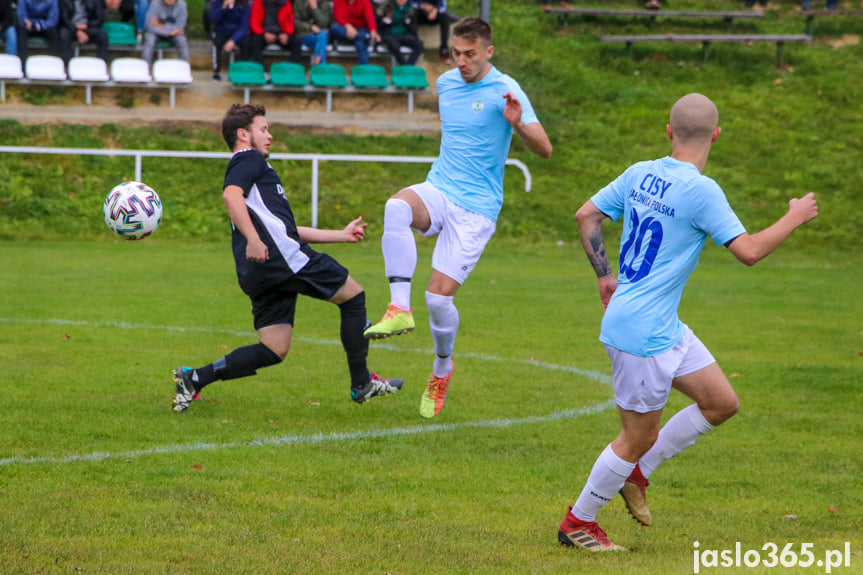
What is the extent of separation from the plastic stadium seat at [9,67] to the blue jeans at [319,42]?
237 inches

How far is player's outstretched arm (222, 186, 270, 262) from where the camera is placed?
22.4 feet

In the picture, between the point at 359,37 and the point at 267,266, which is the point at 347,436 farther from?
the point at 359,37

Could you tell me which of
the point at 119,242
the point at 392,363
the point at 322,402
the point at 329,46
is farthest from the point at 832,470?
the point at 329,46

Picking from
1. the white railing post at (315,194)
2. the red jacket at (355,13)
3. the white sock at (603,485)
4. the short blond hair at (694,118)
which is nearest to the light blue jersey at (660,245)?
the short blond hair at (694,118)

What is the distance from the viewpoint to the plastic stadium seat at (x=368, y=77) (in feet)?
79.2

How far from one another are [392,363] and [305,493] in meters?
4.36

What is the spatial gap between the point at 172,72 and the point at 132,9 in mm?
2049

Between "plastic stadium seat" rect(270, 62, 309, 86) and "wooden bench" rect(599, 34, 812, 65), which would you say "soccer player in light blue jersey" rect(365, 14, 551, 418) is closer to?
"plastic stadium seat" rect(270, 62, 309, 86)

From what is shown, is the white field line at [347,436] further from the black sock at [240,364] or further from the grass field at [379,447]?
the black sock at [240,364]

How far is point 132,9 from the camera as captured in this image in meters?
24.3

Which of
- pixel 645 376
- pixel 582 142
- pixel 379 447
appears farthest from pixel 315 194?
pixel 645 376

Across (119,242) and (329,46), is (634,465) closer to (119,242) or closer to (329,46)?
(119,242)

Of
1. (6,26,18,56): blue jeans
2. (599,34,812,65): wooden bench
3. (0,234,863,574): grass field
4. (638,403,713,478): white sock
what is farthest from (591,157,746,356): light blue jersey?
(599,34,812,65): wooden bench

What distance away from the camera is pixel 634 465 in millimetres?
4844
